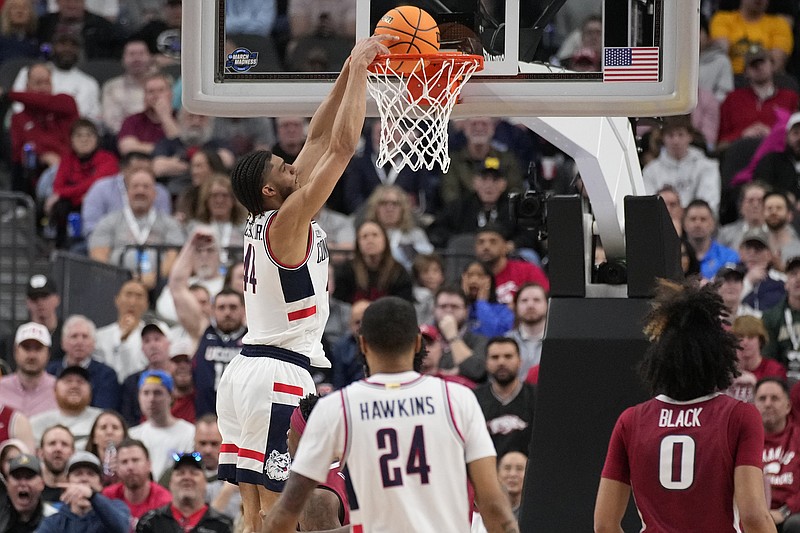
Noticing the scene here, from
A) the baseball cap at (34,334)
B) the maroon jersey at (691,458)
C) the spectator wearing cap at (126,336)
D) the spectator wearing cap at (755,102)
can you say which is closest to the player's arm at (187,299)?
the spectator wearing cap at (126,336)

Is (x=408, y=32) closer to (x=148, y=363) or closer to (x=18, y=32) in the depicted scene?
(x=148, y=363)

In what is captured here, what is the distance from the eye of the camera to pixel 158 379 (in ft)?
38.3

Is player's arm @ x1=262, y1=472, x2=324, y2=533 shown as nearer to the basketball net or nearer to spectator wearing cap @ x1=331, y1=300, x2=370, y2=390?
the basketball net

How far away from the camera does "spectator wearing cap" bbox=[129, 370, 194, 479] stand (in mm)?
11555

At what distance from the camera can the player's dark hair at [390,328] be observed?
5531 mm

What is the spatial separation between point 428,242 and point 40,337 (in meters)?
3.79

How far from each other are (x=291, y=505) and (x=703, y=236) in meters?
8.08

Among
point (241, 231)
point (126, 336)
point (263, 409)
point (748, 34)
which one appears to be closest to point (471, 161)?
point (241, 231)

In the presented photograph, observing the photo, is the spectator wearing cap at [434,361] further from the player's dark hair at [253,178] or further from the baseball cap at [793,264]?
the player's dark hair at [253,178]

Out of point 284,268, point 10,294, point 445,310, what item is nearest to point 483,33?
point 284,268

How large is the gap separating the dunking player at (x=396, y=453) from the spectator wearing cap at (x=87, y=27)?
13.6 metres

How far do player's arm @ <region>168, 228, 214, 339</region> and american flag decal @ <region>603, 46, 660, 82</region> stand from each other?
4.91 metres

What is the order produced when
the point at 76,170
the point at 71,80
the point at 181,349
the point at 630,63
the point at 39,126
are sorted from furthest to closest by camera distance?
the point at 71,80, the point at 39,126, the point at 76,170, the point at 181,349, the point at 630,63

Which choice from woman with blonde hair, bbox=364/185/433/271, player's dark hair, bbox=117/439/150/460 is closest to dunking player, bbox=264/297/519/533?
player's dark hair, bbox=117/439/150/460
